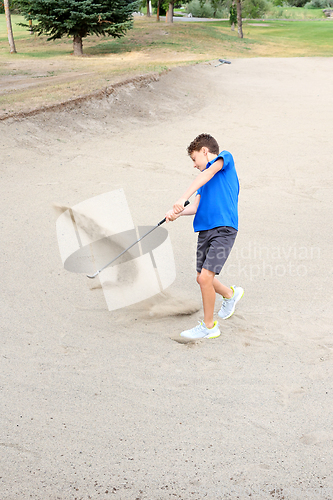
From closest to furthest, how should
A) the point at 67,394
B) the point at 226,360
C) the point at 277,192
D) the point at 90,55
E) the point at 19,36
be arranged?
1. the point at 67,394
2. the point at 226,360
3. the point at 277,192
4. the point at 90,55
5. the point at 19,36

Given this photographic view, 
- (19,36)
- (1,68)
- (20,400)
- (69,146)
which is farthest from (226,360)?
(19,36)

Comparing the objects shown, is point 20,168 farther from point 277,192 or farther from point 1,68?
point 1,68

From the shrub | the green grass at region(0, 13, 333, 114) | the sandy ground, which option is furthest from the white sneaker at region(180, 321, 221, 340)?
the shrub

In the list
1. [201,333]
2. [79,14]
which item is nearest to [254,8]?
[79,14]

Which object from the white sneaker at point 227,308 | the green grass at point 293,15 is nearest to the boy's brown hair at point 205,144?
the white sneaker at point 227,308

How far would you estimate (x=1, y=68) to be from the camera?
14578 millimetres

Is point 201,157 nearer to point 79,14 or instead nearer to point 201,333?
point 201,333

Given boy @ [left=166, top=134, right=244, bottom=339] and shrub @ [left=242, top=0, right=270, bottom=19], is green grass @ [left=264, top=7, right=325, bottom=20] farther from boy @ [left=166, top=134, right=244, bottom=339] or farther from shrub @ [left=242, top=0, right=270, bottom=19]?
boy @ [left=166, top=134, right=244, bottom=339]

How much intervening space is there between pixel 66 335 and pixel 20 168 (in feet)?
15.5

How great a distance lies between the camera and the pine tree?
51.1 feet

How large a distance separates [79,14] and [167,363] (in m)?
15.3

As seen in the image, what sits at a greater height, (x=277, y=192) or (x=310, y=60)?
(x=310, y=60)

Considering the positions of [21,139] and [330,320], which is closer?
[330,320]

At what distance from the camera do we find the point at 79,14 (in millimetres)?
15414
